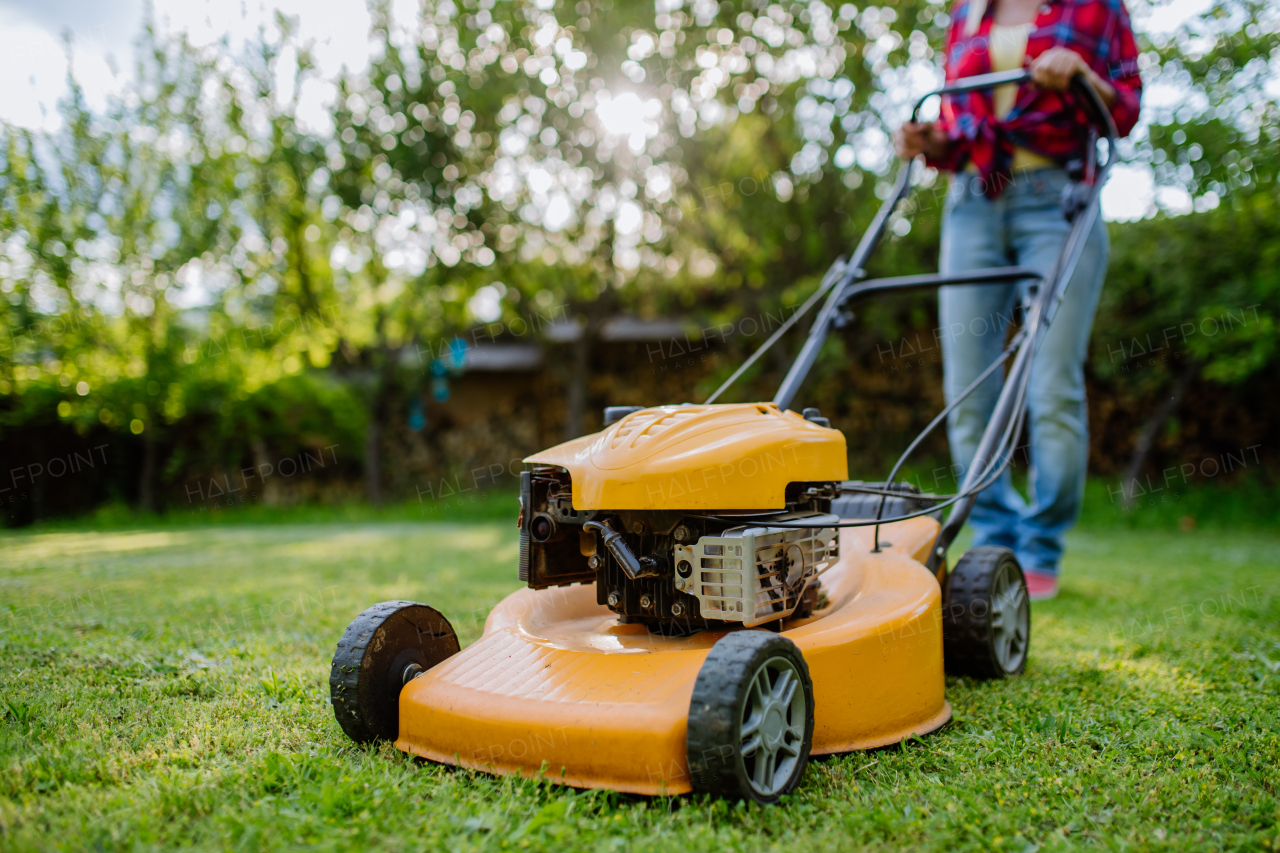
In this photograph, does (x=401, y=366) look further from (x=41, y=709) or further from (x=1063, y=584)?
(x=41, y=709)

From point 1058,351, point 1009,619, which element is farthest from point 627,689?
point 1058,351

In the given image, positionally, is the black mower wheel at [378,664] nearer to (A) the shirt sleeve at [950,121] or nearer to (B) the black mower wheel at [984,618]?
(B) the black mower wheel at [984,618]

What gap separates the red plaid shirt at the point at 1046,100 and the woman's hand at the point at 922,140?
0.05 m

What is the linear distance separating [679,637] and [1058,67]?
252cm

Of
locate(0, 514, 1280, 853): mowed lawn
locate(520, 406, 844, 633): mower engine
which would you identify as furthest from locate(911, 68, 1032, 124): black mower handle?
locate(0, 514, 1280, 853): mowed lawn

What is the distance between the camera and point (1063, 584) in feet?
15.1

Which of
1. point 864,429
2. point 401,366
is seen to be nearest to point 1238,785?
point 864,429

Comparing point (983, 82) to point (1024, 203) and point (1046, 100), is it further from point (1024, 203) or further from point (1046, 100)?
point (1024, 203)

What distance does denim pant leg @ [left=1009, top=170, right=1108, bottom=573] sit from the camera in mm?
3697

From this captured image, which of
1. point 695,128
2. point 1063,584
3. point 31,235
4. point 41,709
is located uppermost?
A: point 695,128

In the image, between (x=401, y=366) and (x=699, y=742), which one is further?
(x=401, y=366)

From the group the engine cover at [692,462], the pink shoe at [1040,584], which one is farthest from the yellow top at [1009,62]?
the engine cover at [692,462]

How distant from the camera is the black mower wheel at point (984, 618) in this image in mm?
2666

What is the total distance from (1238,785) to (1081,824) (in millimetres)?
439
